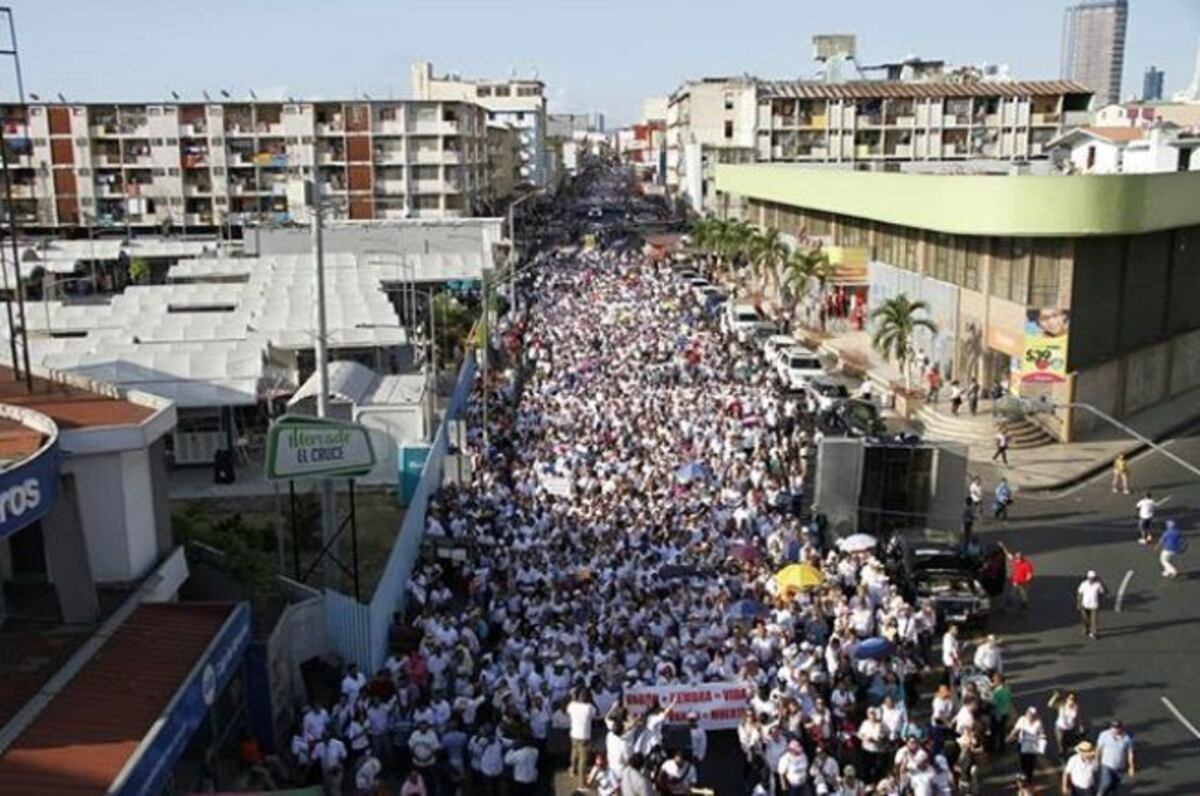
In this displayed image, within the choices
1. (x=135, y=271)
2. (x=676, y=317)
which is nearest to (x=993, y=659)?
(x=676, y=317)

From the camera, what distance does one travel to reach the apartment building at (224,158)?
8225 centimetres

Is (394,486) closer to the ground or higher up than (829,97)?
closer to the ground

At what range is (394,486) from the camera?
94.5 feet

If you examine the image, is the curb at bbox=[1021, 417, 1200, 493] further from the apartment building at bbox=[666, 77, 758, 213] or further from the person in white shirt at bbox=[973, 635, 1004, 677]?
the apartment building at bbox=[666, 77, 758, 213]

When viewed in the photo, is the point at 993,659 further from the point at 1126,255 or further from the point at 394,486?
the point at 1126,255

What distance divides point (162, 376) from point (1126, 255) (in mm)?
27418

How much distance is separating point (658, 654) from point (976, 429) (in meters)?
19.3

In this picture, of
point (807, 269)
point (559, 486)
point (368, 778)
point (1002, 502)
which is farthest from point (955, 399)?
point (368, 778)

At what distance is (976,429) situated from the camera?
33250mm

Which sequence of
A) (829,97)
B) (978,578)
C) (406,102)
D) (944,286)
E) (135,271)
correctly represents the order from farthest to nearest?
1. (829,97)
2. (406,102)
3. (135,271)
4. (944,286)
5. (978,578)

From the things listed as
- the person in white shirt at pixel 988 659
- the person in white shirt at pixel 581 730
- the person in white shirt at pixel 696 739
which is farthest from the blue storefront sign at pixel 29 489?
the person in white shirt at pixel 988 659

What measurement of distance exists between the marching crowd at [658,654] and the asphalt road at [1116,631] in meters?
0.92

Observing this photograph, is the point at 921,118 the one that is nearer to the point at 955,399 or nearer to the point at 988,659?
the point at 955,399

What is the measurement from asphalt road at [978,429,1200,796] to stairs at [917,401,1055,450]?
12.6ft
